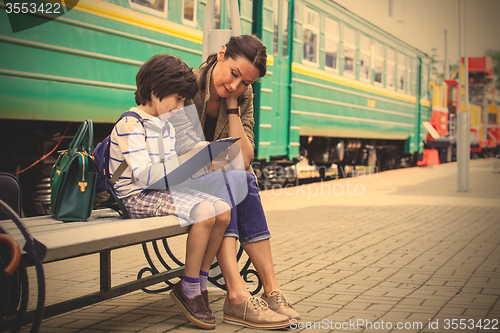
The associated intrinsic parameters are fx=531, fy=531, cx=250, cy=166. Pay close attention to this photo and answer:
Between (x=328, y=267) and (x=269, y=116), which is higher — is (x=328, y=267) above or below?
below

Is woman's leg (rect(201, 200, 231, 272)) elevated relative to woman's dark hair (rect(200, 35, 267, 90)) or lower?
lower

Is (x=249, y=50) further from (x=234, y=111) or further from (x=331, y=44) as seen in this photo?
(x=331, y=44)

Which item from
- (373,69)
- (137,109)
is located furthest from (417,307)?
(373,69)

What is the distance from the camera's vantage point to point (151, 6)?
5.80 meters

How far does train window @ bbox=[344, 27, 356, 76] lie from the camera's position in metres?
11.4

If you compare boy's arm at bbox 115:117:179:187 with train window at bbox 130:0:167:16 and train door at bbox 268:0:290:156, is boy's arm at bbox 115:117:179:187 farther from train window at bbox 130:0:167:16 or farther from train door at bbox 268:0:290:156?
train door at bbox 268:0:290:156

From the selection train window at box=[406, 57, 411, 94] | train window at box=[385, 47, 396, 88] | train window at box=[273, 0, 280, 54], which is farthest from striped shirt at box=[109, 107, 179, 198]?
train window at box=[406, 57, 411, 94]

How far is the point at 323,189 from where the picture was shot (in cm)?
1041

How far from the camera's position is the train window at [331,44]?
10523 mm

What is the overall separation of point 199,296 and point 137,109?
3.29 ft

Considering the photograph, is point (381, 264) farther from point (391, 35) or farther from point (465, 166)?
point (391, 35)

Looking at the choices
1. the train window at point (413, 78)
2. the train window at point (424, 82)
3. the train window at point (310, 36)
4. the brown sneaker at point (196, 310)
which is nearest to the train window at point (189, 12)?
the train window at point (310, 36)

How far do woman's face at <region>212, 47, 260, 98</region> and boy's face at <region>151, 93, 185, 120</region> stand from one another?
35cm

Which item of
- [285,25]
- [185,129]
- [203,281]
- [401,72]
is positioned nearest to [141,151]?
[185,129]
